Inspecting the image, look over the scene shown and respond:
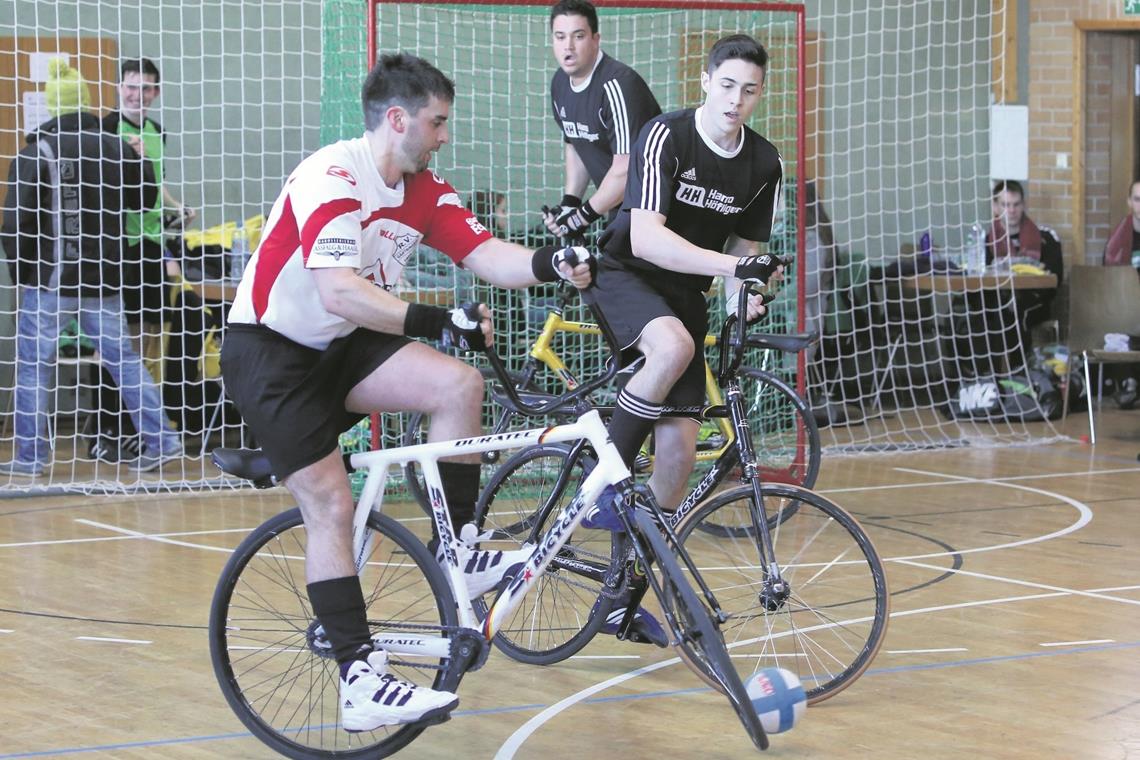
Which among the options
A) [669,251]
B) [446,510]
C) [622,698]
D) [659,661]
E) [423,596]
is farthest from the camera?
[659,661]

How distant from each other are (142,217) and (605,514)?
5296 millimetres

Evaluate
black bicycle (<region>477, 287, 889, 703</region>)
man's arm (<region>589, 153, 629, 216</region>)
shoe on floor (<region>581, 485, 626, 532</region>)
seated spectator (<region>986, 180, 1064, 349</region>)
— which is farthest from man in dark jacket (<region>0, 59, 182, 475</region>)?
seated spectator (<region>986, 180, 1064, 349</region>)

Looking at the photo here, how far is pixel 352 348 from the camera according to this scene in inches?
139

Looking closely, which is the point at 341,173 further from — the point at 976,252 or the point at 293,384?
the point at 976,252

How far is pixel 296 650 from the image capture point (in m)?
3.89

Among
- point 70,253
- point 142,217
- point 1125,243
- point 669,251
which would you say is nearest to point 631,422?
point 669,251

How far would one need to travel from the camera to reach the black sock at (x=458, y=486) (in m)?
3.49

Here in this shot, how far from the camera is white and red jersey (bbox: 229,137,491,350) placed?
3.32 m

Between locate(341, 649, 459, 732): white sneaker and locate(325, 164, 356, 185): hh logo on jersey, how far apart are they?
1064 millimetres

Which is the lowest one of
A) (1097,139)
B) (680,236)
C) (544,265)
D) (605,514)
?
(605,514)

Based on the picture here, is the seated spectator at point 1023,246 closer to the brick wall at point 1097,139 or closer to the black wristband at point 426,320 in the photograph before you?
the brick wall at point 1097,139

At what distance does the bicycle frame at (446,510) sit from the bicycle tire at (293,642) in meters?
0.03

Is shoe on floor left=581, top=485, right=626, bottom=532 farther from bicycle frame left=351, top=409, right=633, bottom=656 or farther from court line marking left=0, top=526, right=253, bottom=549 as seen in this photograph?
court line marking left=0, top=526, right=253, bottom=549

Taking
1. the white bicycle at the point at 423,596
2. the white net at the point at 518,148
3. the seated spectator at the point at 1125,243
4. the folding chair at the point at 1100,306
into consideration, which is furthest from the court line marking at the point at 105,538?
the seated spectator at the point at 1125,243
